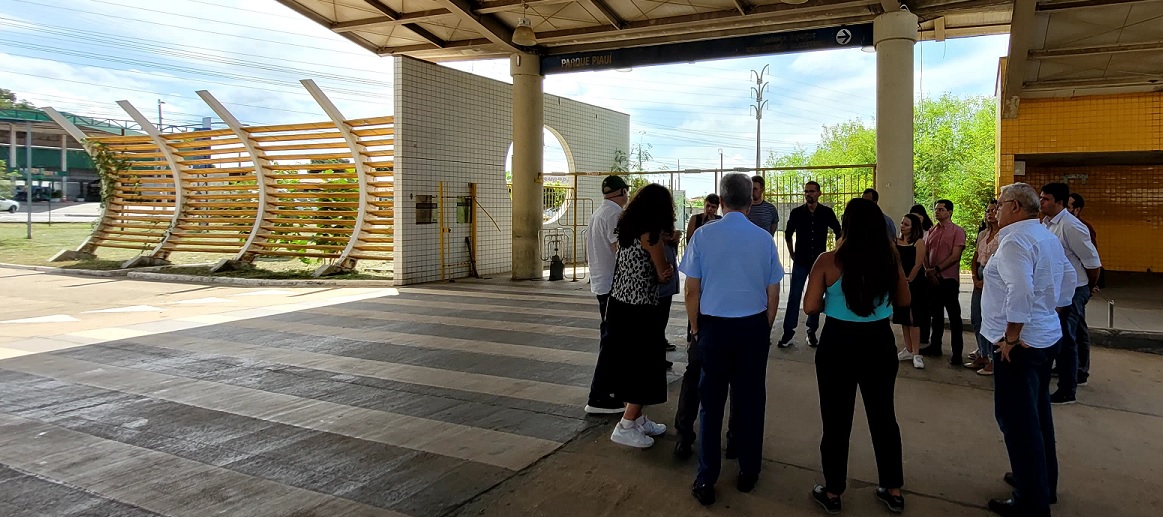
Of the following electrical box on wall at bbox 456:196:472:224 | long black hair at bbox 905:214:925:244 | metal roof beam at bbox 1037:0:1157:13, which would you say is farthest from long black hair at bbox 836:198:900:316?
electrical box on wall at bbox 456:196:472:224

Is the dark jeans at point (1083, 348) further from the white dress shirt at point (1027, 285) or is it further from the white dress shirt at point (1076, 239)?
the white dress shirt at point (1027, 285)

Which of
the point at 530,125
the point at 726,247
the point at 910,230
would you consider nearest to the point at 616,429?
the point at 726,247

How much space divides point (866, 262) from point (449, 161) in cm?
1131

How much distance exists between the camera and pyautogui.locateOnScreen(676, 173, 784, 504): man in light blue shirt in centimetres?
349

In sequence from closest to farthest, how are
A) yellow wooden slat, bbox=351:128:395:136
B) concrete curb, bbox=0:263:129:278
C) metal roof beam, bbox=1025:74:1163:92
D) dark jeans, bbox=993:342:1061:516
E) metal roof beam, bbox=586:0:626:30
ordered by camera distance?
dark jeans, bbox=993:342:1061:516 < metal roof beam, bbox=1025:74:1163:92 < metal roof beam, bbox=586:0:626:30 < yellow wooden slat, bbox=351:128:395:136 < concrete curb, bbox=0:263:129:278

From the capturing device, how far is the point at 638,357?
4305mm

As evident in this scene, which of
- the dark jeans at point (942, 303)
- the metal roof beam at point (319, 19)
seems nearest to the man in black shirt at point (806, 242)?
the dark jeans at point (942, 303)

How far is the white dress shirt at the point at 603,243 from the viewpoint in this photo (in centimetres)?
512

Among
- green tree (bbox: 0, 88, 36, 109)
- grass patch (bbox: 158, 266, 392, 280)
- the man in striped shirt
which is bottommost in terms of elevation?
grass patch (bbox: 158, 266, 392, 280)

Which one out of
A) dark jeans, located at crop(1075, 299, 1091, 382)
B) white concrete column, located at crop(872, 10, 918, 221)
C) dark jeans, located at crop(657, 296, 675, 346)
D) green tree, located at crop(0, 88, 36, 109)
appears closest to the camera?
dark jeans, located at crop(657, 296, 675, 346)

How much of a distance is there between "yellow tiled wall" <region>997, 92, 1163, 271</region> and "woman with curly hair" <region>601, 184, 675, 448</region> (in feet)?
31.2

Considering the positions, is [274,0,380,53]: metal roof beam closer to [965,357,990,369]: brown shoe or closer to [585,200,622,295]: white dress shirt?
[585,200,622,295]: white dress shirt

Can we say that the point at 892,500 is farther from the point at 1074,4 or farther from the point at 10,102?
the point at 10,102

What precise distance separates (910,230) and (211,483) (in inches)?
240
